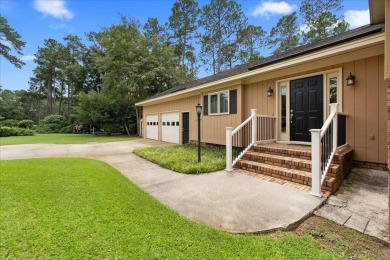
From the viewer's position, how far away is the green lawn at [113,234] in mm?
1875

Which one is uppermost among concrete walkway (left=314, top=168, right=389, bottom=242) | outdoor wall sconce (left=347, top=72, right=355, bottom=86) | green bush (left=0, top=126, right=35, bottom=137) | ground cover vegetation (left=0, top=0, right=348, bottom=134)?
ground cover vegetation (left=0, top=0, right=348, bottom=134)

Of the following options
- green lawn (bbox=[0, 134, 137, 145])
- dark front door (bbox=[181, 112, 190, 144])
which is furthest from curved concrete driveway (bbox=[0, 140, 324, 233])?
green lawn (bbox=[0, 134, 137, 145])

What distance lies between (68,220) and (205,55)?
21622 millimetres

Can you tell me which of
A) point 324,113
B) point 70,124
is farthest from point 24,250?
point 70,124

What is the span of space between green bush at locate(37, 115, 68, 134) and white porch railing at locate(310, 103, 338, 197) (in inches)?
1081

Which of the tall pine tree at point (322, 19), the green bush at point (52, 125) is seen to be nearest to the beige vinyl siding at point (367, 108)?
the tall pine tree at point (322, 19)

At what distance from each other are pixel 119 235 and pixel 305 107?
5.42 metres

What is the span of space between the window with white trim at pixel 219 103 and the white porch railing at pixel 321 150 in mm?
3929

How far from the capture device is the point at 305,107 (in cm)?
540

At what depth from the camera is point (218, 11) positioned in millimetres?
18750

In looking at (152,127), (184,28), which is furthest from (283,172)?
(184,28)

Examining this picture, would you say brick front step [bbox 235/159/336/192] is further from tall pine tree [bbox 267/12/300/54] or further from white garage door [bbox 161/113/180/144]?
tall pine tree [bbox 267/12/300/54]

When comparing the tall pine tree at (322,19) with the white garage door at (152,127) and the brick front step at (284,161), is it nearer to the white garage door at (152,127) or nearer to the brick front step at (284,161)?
the white garage door at (152,127)

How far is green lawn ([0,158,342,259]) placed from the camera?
1.87 meters
